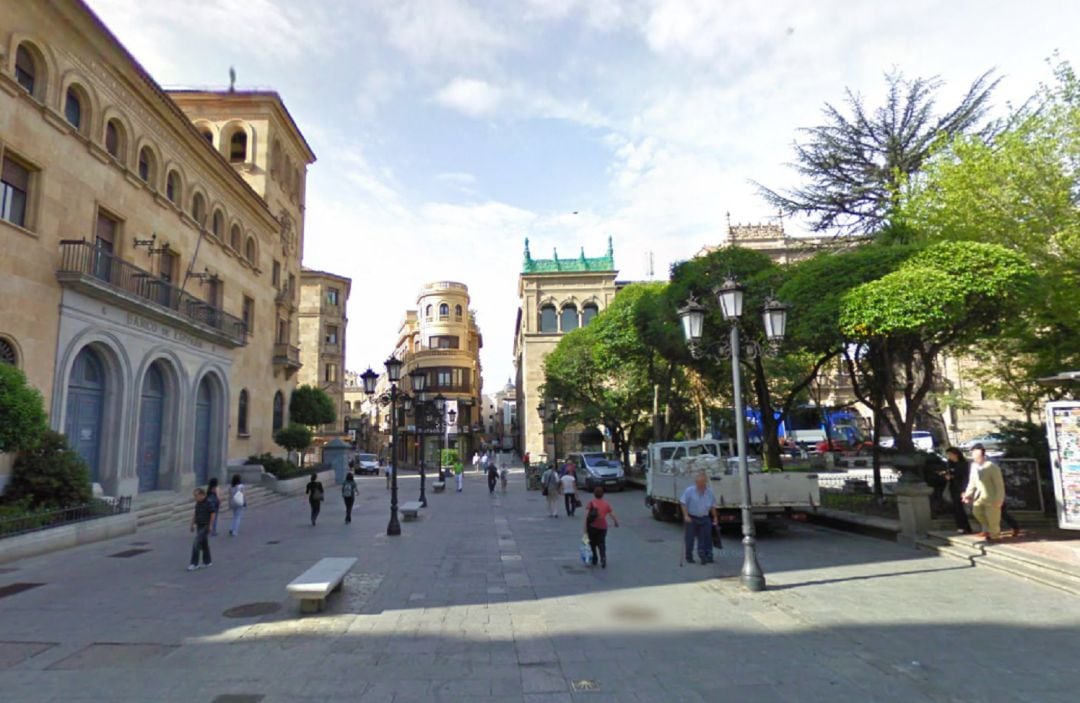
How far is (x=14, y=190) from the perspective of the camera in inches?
578

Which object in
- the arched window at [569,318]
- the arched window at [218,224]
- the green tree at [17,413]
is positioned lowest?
the green tree at [17,413]

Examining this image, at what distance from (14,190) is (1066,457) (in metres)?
23.2

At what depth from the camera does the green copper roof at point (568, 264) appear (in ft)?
200

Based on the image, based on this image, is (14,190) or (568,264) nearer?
(14,190)

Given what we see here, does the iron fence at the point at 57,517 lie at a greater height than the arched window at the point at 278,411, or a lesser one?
lesser

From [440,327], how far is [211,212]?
40926 millimetres

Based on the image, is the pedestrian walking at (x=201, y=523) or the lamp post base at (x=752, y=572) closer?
the lamp post base at (x=752, y=572)

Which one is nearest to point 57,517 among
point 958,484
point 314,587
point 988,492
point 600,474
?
point 314,587

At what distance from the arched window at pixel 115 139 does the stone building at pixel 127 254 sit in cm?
5

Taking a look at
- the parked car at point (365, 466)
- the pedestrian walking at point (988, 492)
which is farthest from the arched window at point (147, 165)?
the parked car at point (365, 466)

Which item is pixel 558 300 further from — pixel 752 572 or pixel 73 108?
pixel 752 572

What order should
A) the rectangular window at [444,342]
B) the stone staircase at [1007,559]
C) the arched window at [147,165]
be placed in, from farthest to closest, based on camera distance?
1. the rectangular window at [444,342]
2. the arched window at [147,165]
3. the stone staircase at [1007,559]

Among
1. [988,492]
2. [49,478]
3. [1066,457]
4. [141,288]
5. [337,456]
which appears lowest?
[337,456]

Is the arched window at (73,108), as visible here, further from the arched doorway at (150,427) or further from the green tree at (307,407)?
the green tree at (307,407)
